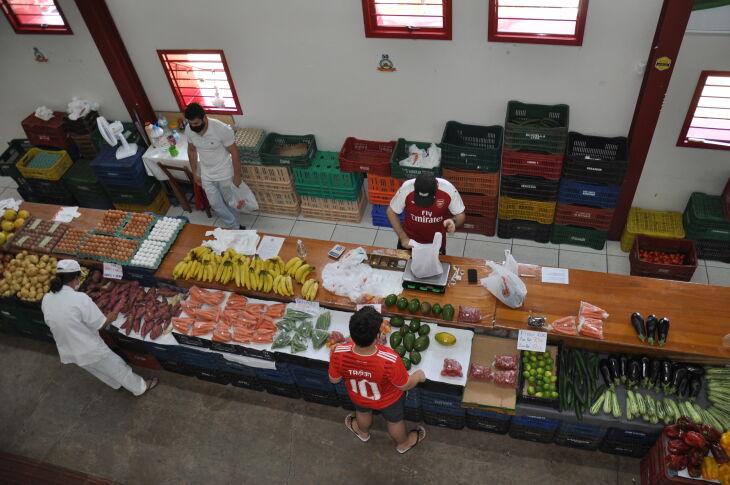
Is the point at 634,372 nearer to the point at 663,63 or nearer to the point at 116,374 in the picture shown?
the point at 663,63

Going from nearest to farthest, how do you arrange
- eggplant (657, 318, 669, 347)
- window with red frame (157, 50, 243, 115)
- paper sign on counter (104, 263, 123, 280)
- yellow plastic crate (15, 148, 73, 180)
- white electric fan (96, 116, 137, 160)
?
eggplant (657, 318, 669, 347) < paper sign on counter (104, 263, 123, 280) < window with red frame (157, 50, 243, 115) < white electric fan (96, 116, 137, 160) < yellow plastic crate (15, 148, 73, 180)

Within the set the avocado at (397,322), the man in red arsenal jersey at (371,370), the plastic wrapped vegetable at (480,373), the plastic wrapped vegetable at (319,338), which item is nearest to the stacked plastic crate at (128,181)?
the plastic wrapped vegetable at (319,338)

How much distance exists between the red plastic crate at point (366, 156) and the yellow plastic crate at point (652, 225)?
10.5ft

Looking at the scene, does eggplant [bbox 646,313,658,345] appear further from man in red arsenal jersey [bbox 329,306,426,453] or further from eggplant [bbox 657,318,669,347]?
man in red arsenal jersey [bbox 329,306,426,453]

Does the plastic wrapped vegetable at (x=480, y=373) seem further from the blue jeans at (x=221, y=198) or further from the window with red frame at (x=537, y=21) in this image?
the blue jeans at (x=221, y=198)

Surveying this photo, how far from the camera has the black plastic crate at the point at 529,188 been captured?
637cm

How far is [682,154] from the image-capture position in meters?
6.14

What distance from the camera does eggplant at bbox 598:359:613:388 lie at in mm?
4629

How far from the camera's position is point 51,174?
7977 mm

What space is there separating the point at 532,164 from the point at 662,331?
8.18ft

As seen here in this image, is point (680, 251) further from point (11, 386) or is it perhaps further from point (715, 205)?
point (11, 386)

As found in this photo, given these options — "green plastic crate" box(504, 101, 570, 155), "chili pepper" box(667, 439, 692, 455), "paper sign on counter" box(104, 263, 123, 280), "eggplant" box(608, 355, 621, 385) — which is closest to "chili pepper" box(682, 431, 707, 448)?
"chili pepper" box(667, 439, 692, 455)

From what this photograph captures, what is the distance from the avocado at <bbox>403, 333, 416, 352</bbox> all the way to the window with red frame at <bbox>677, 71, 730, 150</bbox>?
3994 millimetres

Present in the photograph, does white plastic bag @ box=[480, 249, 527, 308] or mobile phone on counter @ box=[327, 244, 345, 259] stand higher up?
white plastic bag @ box=[480, 249, 527, 308]
